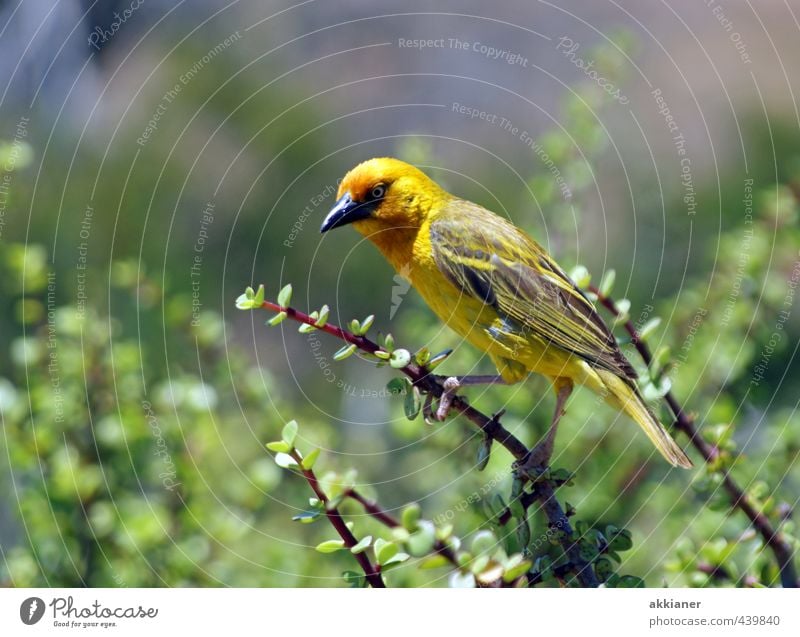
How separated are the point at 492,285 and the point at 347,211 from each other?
20.5 inches

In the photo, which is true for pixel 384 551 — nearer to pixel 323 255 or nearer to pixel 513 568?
pixel 513 568

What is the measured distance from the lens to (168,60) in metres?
3.78

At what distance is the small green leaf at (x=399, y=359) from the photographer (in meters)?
1.75

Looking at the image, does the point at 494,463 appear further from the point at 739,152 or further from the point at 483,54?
the point at 739,152

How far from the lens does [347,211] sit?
2.71 meters

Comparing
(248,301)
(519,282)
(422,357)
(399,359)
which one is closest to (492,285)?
(519,282)

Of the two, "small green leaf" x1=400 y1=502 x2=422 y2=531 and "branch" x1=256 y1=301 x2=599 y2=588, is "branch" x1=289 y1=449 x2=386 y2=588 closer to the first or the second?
"small green leaf" x1=400 y1=502 x2=422 y2=531

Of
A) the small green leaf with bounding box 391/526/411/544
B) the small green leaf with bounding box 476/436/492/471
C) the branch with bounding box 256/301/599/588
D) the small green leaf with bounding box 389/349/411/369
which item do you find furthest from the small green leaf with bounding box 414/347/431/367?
the small green leaf with bounding box 391/526/411/544

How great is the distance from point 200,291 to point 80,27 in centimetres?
101

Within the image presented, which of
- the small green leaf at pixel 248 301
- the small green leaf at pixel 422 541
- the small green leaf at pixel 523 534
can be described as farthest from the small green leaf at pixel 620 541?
the small green leaf at pixel 248 301

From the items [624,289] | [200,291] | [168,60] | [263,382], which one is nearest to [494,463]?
[263,382]

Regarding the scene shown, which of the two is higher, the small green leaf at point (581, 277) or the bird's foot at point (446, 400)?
the small green leaf at point (581, 277)

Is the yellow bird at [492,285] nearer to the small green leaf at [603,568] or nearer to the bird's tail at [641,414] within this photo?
the bird's tail at [641,414]

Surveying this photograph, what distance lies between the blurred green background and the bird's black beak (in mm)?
371
